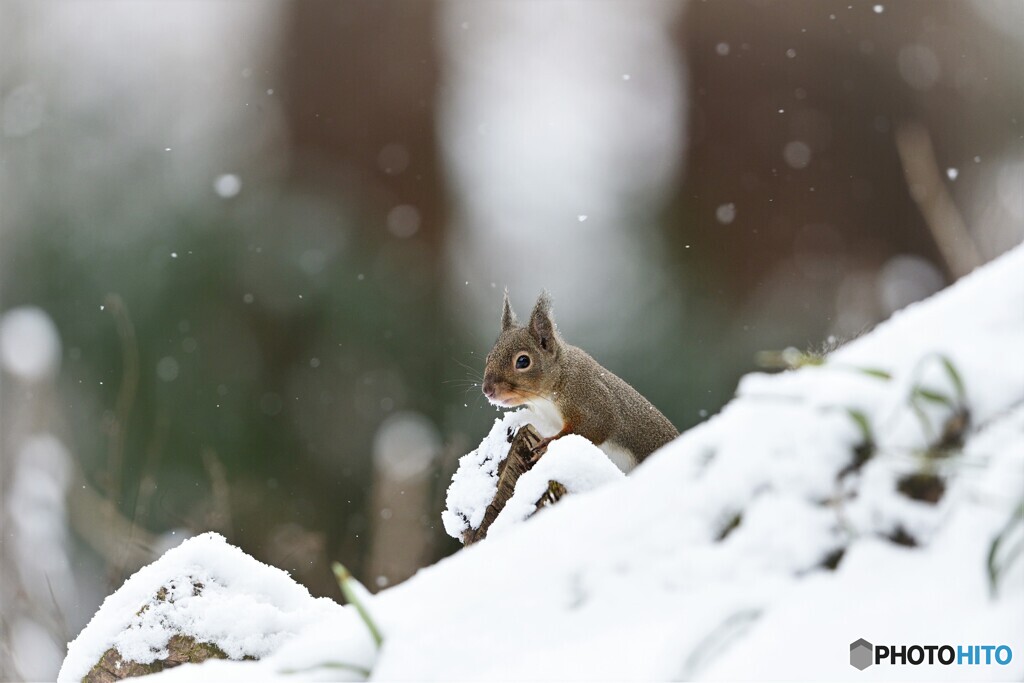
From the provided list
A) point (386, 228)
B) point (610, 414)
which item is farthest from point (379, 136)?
point (610, 414)

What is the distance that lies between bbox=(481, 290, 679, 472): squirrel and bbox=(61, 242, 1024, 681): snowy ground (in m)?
2.12

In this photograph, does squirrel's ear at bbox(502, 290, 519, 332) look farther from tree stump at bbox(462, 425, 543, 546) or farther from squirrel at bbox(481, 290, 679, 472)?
tree stump at bbox(462, 425, 543, 546)

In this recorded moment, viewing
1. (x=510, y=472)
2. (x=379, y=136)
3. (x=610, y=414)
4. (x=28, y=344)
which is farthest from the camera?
(x=379, y=136)

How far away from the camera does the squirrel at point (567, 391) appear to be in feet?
10.8

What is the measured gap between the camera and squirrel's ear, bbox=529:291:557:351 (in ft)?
12.1

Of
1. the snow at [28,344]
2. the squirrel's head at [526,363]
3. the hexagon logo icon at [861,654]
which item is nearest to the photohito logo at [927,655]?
the hexagon logo icon at [861,654]

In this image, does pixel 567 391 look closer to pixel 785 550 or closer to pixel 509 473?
pixel 509 473

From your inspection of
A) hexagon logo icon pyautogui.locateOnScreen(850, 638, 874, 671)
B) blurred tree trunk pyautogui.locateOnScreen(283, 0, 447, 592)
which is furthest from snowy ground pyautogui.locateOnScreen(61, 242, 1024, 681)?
blurred tree trunk pyautogui.locateOnScreen(283, 0, 447, 592)

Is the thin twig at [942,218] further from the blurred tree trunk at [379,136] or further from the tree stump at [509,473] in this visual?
the blurred tree trunk at [379,136]

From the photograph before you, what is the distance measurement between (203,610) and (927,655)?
1568 mm

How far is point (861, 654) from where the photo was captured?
91cm

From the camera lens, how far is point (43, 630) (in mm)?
3895

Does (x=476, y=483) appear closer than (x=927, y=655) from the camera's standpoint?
No

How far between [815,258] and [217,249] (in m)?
5.02
